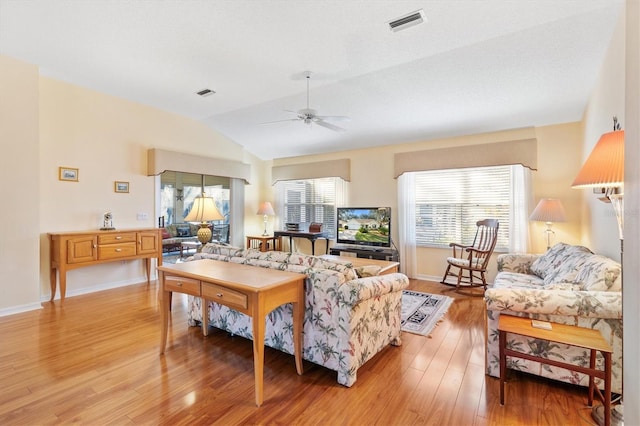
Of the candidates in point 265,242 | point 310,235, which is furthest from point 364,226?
point 265,242

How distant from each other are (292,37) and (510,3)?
183cm

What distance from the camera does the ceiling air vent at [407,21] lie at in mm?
2549

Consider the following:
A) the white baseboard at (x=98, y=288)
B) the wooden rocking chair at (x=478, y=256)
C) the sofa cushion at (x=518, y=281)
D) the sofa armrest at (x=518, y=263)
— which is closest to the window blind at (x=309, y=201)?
the wooden rocking chair at (x=478, y=256)

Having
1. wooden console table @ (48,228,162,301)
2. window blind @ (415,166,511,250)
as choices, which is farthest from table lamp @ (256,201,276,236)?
window blind @ (415,166,511,250)

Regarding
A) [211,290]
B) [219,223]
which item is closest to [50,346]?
[211,290]

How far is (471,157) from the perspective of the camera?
4711 millimetres

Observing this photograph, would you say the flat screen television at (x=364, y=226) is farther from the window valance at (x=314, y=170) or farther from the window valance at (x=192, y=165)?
the window valance at (x=192, y=165)

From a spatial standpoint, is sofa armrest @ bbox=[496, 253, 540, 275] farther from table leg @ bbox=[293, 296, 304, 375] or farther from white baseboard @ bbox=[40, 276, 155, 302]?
white baseboard @ bbox=[40, 276, 155, 302]

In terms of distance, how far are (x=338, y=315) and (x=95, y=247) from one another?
3.67 meters

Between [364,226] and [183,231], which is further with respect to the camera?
[183,231]

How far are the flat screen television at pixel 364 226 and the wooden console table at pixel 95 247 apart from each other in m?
3.10

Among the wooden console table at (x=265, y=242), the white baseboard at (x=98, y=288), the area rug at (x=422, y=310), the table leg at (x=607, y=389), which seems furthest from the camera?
the wooden console table at (x=265, y=242)

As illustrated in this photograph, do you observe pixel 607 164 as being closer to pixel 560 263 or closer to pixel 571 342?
pixel 571 342

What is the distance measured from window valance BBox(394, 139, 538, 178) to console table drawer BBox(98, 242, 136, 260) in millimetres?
4335
